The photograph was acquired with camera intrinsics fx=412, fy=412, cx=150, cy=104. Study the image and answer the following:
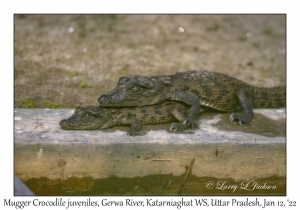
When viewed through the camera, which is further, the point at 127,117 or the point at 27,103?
the point at 27,103

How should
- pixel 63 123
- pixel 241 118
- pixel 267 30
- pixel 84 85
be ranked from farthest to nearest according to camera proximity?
pixel 267 30 → pixel 84 85 → pixel 241 118 → pixel 63 123

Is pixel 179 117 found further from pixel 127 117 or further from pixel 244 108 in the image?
pixel 244 108

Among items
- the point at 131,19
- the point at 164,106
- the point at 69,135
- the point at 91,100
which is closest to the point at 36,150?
the point at 69,135

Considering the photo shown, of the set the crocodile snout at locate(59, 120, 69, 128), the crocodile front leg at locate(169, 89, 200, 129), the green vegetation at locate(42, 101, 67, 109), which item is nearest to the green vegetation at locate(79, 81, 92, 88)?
the green vegetation at locate(42, 101, 67, 109)

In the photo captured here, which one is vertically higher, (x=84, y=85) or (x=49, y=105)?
(x=84, y=85)

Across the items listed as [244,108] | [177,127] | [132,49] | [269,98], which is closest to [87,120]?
[177,127]

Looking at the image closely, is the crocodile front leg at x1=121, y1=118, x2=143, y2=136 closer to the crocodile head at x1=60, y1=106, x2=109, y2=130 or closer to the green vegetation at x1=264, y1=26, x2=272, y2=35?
the crocodile head at x1=60, y1=106, x2=109, y2=130
